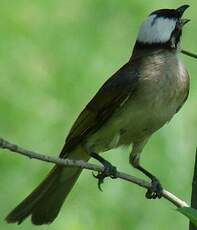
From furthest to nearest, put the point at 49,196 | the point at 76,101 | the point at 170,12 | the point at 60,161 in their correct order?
the point at 76,101 < the point at 49,196 < the point at 170,12 < the point at 60,161

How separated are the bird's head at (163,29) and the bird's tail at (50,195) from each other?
77 cm

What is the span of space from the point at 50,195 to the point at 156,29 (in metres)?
1.15

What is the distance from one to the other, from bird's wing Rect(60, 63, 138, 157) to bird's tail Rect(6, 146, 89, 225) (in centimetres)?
23

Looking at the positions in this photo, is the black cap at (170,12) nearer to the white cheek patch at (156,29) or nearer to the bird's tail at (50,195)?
the white cheek patch at (156,29)

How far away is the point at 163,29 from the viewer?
6.88 m

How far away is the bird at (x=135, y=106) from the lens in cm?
674

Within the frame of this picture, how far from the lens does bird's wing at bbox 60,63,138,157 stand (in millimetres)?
6836

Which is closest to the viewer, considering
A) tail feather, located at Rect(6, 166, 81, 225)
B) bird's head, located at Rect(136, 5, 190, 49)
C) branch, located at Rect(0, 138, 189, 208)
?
branch, located at Rect(0, 138, 189, 208)

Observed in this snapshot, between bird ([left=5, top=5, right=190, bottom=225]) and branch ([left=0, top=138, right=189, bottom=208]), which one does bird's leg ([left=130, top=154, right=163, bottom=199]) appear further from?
branch ([left=0, top=138, right=189, bottom=208])

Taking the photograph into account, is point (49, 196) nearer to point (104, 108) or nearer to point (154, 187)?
point (104, 108)

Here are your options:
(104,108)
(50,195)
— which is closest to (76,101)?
(50,195)

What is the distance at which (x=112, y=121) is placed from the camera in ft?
22.4

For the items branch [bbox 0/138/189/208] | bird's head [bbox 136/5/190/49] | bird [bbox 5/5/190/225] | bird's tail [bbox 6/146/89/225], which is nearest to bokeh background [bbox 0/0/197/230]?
bird's tail [bbox 6/146/89/225]

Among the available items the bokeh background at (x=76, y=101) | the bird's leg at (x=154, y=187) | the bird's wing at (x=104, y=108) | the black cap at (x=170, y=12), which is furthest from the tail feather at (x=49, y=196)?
the black cap at (x=170, y=12)
